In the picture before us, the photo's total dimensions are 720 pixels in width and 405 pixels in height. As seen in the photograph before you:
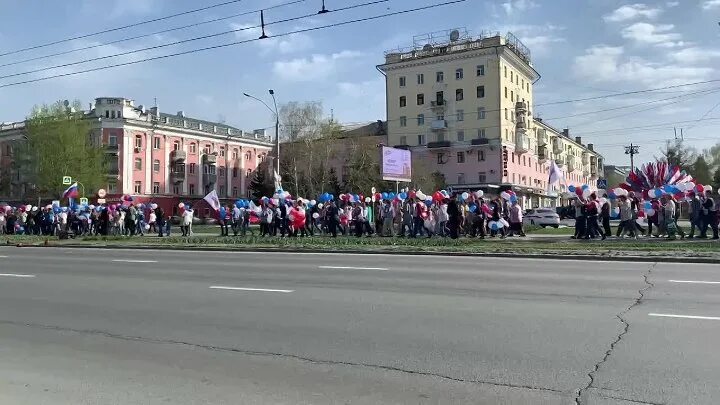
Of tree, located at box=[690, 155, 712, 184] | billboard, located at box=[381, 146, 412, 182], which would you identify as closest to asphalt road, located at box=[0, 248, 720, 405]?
billboard, located at box=[381, 146, 412, 182]

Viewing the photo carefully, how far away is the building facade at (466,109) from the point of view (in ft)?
229

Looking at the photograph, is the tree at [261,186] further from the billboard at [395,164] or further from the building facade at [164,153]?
the billboard at [395,164]

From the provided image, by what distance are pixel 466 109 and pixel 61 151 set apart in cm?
4519

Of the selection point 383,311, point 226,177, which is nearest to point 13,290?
point 383,311

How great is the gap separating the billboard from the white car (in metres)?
8.68

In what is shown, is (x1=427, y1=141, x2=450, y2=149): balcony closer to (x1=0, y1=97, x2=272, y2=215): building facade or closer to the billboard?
(x1=0, y1=97, x2=272, y2=215): building facade

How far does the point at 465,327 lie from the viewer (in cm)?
709

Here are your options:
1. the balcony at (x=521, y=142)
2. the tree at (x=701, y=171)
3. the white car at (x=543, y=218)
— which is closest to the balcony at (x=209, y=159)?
the balcony at (x=521, y=142)

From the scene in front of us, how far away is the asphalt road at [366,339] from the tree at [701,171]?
6879cm

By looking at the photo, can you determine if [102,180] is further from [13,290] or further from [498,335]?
[498,335]

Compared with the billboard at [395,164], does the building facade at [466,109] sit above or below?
above

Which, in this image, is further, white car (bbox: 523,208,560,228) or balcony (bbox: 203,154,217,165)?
balcony (bbox: 203,154,217,165)

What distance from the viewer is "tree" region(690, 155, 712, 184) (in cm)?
7181

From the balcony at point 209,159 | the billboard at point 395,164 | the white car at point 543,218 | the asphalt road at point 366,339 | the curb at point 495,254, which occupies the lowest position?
the asphalt road at point 366,339
